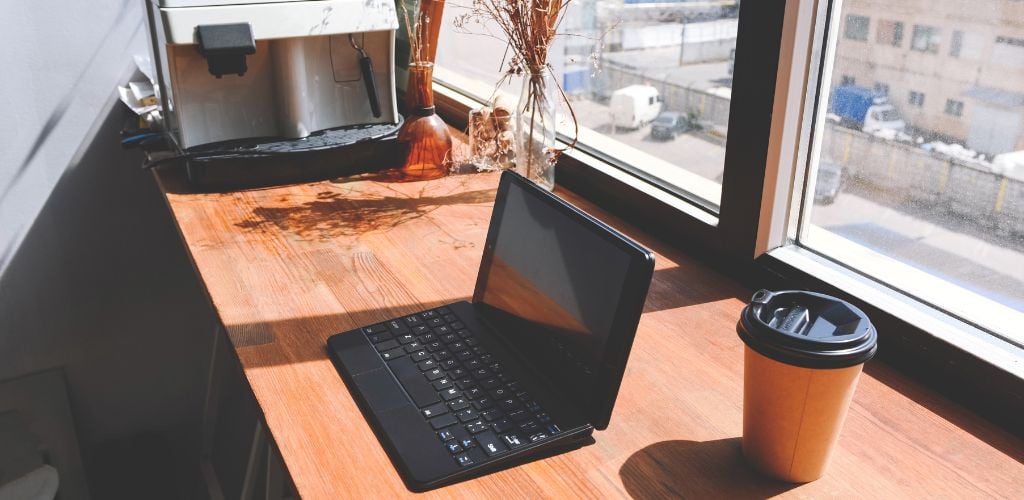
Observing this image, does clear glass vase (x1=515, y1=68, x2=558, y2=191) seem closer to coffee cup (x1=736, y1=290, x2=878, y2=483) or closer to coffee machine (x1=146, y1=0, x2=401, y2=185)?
coffee machine (x1=146, y1=0, x2=401, y2=185)

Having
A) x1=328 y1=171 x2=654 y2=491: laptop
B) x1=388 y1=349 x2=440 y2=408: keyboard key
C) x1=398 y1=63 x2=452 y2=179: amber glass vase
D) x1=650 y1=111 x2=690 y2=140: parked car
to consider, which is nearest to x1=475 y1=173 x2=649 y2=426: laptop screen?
x1=328 y1=171 x2=654 y2=491: laptop

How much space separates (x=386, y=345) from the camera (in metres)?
0.96

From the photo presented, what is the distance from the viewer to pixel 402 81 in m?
1.75

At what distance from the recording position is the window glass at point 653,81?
3.96 feet

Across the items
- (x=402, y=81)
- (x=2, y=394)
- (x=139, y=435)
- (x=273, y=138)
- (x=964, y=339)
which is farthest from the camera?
(x=139, y=435)

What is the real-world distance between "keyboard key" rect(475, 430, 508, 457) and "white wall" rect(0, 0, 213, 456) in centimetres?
143

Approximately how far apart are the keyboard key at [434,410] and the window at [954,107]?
61 centimetres

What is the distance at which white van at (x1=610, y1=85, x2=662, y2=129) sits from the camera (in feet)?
4.53

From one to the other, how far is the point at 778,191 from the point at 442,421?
539mm

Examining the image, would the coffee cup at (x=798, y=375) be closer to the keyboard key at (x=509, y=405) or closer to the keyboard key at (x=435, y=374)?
the keyboard key at (x=509, y=405)

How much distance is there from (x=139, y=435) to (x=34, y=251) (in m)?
0.54

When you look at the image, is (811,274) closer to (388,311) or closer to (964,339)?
(964,339)

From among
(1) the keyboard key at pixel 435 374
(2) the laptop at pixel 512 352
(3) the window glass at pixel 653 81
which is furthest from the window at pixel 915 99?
(1) the keyboard key at pixel 435 374

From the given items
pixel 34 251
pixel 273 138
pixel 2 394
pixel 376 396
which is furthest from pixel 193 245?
pixel 2 394
